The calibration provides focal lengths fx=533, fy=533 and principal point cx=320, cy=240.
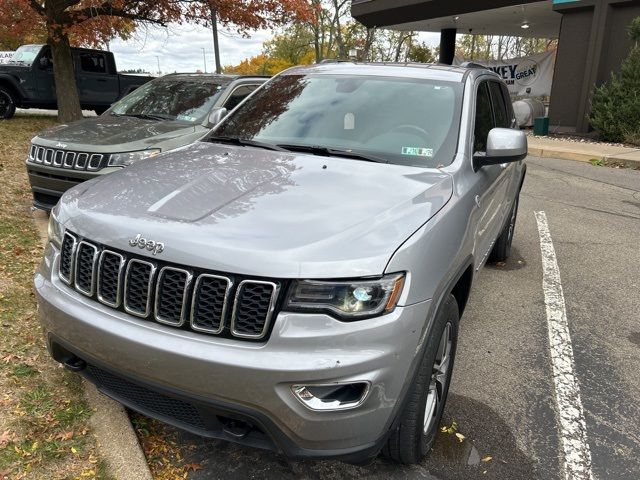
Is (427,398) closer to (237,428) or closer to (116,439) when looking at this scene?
(237,428)

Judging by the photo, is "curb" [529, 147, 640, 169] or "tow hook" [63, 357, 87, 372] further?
"curb" [529, 147, 640, 169]

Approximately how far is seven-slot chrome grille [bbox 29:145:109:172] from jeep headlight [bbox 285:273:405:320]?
12.5 ft

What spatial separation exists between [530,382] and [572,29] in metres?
15.3

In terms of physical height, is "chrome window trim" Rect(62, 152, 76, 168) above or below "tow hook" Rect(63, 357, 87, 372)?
above

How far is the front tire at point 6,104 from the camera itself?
12.6 meters

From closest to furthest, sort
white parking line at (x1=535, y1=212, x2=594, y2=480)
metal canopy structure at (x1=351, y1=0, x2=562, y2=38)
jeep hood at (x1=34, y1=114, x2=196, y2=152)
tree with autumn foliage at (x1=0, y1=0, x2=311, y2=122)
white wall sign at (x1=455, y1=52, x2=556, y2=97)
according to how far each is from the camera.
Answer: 1. white parking line at (x1=535, y1=212, x2=594, y2=480)
2. jeep hood at (x1=34, y1=114, x2=196, y2=152)
3. tree with autumn foliage at (x1=0, y1=0, x2=311, y2=122)
4. metal canopy structure at (x1=351, y1=0, x2=562, y2=38)
5. white wall sign at (x1=455, y1=52, x2=556, y2=97)

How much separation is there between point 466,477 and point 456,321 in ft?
2.40

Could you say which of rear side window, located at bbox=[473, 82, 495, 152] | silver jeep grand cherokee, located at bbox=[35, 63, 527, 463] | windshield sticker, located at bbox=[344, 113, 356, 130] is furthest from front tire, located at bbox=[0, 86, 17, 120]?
rear side window, located at bbox=[473, 82, 495, 152]

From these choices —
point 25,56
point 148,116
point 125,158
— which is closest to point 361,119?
point 125,158

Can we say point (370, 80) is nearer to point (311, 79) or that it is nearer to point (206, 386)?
point (311, 79)

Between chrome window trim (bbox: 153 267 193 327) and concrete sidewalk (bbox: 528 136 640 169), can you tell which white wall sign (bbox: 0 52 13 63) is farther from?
chrome window trim (bbox: 153 267 193 327)

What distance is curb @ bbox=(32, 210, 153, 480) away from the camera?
2.38 m

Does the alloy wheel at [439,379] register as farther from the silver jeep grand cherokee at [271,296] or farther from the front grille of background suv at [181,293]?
the front grille of background suv at [181,293]

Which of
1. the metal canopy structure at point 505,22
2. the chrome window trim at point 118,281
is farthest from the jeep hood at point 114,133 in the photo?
the metal canopy structure at point 505,22
